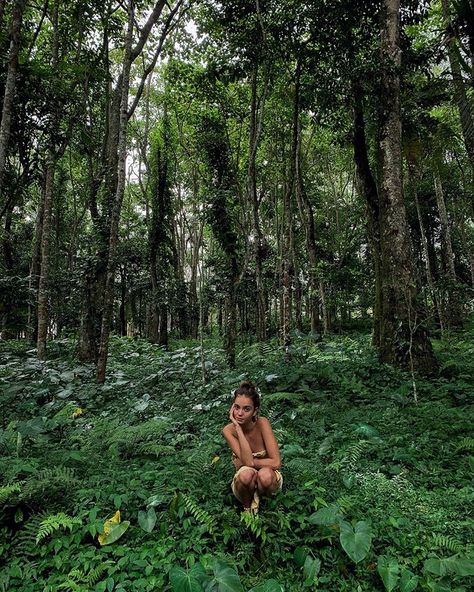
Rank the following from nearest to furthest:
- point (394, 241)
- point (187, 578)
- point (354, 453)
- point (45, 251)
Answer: point (187, 578) → point (354, 453) → point (394, 241) → point (45, 251)

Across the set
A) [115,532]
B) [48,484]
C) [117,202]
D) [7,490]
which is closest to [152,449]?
[48,484]

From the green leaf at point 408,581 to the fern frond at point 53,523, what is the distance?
2.32 meters

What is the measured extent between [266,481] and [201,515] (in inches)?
22.9

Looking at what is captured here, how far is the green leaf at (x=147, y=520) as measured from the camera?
3.02m

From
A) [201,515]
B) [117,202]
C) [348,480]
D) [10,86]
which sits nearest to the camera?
[201,515]

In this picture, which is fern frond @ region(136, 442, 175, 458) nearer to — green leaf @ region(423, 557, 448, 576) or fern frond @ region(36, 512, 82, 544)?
fern frond @ region(36, 512, 82, 544)

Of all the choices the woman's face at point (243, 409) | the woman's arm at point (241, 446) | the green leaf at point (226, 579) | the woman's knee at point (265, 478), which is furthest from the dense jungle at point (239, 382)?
the woman's face at point (243, 409)

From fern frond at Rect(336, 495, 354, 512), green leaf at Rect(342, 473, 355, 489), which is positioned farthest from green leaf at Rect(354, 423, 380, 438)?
fern frond at Rect(336, 495, 354, 512)

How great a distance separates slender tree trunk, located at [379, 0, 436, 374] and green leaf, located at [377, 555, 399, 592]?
4452 millimetres

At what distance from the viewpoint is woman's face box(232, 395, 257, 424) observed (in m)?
3.49

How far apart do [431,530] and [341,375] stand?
4248 mm

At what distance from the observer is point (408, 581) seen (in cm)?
260

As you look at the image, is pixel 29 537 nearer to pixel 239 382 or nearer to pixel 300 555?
pixel 300 555

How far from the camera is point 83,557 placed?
2.80 metres
